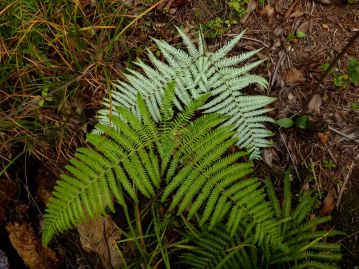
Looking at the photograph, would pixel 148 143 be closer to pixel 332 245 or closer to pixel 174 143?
pixel 174 143

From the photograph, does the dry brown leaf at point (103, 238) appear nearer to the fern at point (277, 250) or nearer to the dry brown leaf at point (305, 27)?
the fern at point (277, 250)

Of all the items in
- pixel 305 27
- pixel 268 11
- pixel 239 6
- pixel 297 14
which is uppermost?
pixel 239 6

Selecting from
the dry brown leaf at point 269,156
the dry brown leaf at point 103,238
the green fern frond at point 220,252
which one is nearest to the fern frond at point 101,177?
the dry brown leaf at point 103,238

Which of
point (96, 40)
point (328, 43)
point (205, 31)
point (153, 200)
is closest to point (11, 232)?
point (153, 200)

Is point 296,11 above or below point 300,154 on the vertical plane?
above

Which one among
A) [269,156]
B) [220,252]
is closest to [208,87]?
[269,156]

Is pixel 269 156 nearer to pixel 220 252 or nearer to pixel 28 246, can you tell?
pixel 220 252

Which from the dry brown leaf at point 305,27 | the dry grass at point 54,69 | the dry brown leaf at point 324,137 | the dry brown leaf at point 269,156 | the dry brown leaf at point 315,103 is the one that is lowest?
the dry brown leaf at point 324,137
